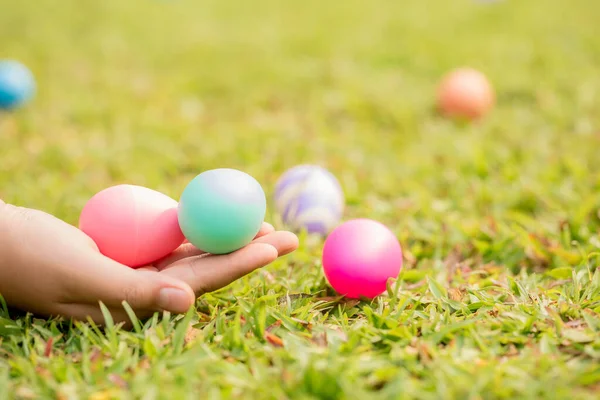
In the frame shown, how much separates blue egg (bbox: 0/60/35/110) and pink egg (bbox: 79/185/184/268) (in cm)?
225

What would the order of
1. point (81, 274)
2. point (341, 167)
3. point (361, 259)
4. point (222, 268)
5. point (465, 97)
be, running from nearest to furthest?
1. point (81, 274)
2. point (222, 268)
3. point (361, 259)
4. point (341, 167)
5. point (465, 97)

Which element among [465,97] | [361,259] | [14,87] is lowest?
[361,259]

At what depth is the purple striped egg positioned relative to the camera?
2.43m

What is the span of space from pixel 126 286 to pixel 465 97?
2.55 meters

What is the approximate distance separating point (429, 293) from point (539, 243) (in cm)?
55

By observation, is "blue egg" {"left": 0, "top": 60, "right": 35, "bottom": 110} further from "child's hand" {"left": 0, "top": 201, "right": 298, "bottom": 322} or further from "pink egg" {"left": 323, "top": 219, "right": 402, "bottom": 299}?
"pink egg" {"left": 323, "top": 219, "right": 402, "bottom": 299}

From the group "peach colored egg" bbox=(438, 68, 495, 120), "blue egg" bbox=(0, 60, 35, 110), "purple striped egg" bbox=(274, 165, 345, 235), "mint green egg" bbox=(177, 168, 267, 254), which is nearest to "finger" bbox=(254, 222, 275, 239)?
"mint green egg" bbox=(177, 168, 267, 254)

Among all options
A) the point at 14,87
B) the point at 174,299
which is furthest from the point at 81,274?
the point at 14,87

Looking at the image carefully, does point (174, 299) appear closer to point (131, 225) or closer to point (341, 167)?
point (131, 225)

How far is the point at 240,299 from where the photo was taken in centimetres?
184

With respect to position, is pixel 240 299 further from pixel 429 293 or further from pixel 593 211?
pixel 593 211

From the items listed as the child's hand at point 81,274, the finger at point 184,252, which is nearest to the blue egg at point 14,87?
the child's hand at point 81,274

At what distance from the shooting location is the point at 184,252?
6.26 ft

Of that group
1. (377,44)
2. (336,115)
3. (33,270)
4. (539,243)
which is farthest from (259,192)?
(377,44)
